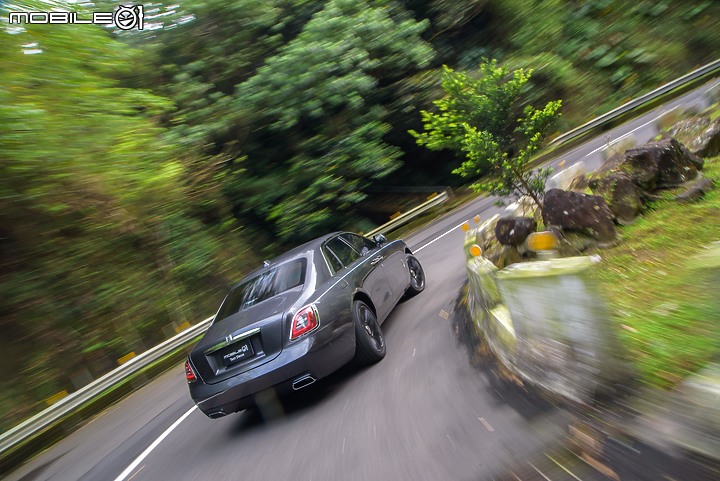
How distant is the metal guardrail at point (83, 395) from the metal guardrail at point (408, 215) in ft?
23.0

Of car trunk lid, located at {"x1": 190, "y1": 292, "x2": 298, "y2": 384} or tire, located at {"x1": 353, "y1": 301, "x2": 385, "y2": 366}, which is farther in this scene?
tire, located at {"x1": 353, "y1": 301, "x2": 385, "y2": 366}

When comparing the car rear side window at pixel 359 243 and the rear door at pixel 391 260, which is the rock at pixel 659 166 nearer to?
the rear door at pixel 391 260

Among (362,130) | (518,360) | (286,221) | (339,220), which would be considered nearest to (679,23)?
(362,130)

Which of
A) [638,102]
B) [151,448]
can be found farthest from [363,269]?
[638,102]

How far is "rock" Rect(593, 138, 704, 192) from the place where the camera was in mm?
6773

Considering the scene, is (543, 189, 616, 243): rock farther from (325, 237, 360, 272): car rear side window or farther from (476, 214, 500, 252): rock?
(325, 237, 360, 272): car rear side window

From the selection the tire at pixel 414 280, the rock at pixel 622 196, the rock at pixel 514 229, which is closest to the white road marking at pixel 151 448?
the tire at pixel 414 280

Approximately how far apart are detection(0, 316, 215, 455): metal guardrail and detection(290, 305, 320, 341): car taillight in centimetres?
456

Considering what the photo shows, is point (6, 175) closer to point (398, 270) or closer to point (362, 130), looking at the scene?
point (398, 270)

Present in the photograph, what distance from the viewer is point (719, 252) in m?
2.72

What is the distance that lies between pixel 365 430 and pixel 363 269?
7.78 feet

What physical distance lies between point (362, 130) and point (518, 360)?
14328 millimetres

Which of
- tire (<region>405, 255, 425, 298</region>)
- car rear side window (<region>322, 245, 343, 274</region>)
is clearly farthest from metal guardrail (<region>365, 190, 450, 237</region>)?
car rear side window (<region>322, 245, 343, 274</region>)

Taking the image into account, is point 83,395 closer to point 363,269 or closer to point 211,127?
point 363,269
